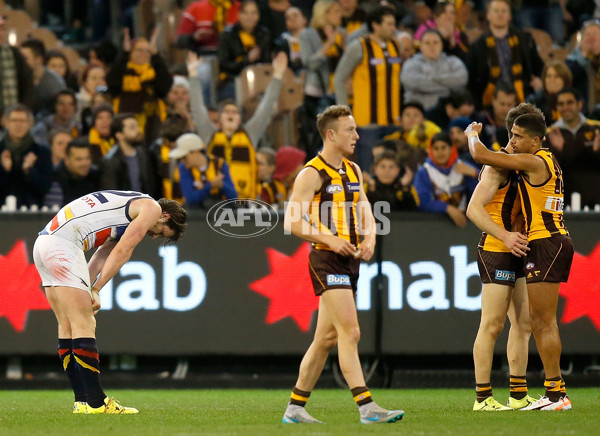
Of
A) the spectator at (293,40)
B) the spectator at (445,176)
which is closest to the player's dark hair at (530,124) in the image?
the spectator at (445,176)

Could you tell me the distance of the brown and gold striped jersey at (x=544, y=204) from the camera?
31.6 feet

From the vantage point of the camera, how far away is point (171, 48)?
1923cm

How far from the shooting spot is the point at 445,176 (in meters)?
13.6

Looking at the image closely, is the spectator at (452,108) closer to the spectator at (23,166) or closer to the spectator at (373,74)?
the spectator at (373,74)

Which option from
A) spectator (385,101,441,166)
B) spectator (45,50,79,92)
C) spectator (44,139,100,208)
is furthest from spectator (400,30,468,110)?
spectator (45,50,79,92)

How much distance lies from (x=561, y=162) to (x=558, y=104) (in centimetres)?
72

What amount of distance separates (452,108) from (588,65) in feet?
6.90

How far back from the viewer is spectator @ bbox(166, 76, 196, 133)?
16103mm

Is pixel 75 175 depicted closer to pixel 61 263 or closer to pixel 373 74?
pixel 373 74

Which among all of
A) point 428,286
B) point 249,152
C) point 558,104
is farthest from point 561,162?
point 249,152

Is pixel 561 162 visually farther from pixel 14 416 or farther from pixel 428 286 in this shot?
pixel 14 416

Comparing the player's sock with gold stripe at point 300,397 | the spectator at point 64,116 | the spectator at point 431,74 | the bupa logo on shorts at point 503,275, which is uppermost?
the spectator at point 431,74

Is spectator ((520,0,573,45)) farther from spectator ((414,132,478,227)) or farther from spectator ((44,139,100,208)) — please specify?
spectator ((44,139,100,208))

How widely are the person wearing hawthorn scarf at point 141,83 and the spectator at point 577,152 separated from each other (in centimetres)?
535
